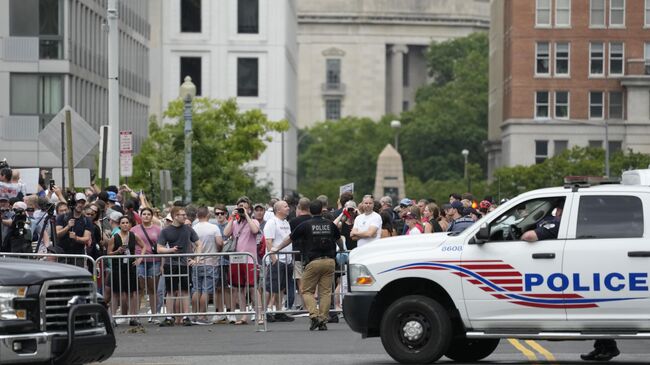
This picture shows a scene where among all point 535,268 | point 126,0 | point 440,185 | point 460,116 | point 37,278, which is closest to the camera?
point 37,278

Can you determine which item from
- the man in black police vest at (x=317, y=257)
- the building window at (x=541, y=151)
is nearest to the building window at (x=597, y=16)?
the building window at (x=541, y=151)

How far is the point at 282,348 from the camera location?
21953 millimetres

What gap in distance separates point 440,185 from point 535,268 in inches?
4304

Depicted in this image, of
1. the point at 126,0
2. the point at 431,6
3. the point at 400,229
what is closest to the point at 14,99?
the point at 126,0

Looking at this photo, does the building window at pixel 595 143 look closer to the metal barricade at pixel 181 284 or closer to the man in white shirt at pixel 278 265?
the man in white shirt at pixel 278 265

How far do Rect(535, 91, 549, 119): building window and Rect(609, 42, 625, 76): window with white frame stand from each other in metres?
4.01

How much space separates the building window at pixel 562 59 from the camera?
109438 millimetres

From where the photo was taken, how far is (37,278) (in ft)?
52.4

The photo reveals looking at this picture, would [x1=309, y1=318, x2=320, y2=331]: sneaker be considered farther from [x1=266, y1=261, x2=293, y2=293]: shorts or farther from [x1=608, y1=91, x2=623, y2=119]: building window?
[x1=608, y1=91, x2=623, y2=119]: building window

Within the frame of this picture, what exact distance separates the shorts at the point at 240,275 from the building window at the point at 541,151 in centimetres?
8587

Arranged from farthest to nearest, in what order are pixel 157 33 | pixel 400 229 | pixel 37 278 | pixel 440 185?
1. pixel 440 185
2. pixel 157 33
3. pixel 400 229
4. pixel 37 278

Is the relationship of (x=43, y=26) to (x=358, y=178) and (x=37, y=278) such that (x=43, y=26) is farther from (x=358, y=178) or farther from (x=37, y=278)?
(x=358, y=178)

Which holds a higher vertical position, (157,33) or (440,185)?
(157,33)

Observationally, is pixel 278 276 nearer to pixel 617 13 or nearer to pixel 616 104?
pixel 617 13
